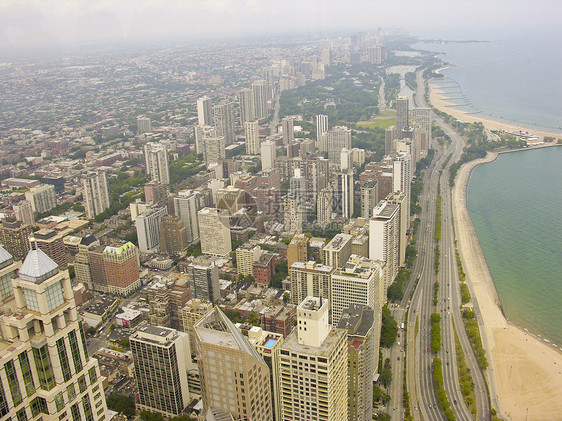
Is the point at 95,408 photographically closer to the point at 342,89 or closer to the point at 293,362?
the point at 293,362

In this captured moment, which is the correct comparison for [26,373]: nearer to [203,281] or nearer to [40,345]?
[40,345]

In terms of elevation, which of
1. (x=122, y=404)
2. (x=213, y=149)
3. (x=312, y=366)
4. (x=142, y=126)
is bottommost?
(x=122, y=404)

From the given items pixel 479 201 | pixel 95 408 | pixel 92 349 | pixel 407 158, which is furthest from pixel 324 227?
pixel 95 408

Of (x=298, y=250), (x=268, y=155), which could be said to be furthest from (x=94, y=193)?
(x=298, y=250)

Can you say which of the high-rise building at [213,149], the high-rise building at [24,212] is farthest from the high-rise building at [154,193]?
the high-rise building at [213,149]

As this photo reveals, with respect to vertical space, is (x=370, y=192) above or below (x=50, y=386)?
below
